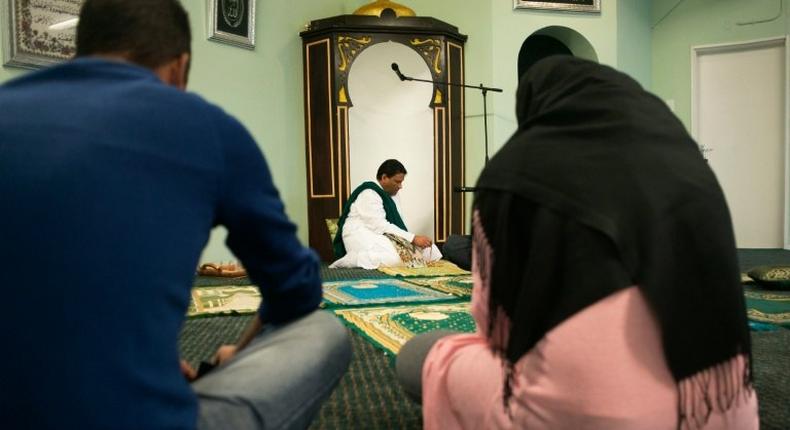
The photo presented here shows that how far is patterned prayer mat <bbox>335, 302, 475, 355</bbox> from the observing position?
220cm

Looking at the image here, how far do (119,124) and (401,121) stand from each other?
552cm

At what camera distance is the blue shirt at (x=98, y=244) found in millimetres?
663

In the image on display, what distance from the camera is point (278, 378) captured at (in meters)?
0.89

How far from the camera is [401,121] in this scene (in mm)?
6164

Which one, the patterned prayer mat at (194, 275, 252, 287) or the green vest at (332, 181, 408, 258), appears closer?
the patterned prayer mat at (194, 275, 252, 287)

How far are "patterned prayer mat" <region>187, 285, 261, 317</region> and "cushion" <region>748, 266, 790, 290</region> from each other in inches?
101

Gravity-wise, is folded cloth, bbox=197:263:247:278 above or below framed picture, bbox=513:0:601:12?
below

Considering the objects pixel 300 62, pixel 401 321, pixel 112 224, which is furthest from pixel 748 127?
pixel 112 224

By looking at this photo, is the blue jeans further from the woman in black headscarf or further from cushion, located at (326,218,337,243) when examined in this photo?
cushion, located at (326,218,337,243)

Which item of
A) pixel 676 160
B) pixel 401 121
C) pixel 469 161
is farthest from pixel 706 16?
pixel 676 160

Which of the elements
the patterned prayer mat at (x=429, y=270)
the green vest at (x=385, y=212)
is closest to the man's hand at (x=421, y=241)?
the patterned prayer mat at (x=429, y=270)

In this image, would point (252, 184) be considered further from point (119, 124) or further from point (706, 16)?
point (706, 16)

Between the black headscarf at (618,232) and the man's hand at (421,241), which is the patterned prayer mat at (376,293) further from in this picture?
the black headscarf at (618,232)

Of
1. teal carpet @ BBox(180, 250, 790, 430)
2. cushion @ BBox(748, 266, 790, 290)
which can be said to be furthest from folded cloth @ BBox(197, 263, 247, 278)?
cushion @ BBox(748, 266, 790, 290)
